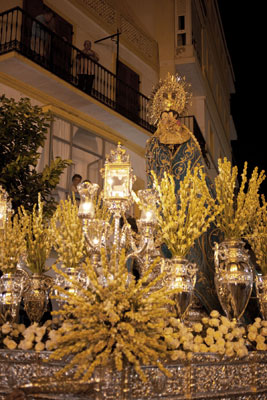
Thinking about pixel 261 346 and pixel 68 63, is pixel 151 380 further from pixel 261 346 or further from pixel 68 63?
pixel 68 63

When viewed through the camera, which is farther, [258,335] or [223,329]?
[258,335]

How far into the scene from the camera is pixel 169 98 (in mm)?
4523

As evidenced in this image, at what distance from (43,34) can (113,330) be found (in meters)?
7.99

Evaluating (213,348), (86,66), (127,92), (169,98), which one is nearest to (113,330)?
(213,348)

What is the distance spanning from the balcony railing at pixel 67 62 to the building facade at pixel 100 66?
2 cm

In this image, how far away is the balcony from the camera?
8.62 m

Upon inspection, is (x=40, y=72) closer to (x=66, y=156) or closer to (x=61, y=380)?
(x=66, y=156)

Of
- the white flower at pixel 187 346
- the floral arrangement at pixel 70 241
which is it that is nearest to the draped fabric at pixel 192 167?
the floral arrangement at pixel 70 241

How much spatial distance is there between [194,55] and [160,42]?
1.01m

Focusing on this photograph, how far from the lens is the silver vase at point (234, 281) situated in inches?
126

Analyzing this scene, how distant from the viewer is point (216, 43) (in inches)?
684

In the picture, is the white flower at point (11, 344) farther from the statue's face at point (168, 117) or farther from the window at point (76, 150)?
the window at point (76, 150)

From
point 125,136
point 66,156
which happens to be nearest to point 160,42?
point 125,136

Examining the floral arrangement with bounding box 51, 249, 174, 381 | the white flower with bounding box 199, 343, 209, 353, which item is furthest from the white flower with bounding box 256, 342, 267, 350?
the floral arrangement with bounding box 51, 249, 174, 381
